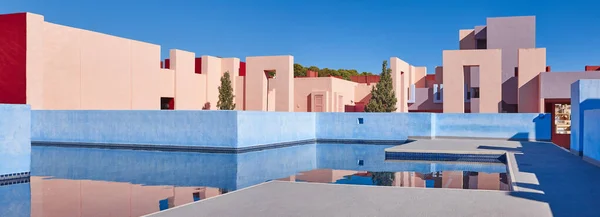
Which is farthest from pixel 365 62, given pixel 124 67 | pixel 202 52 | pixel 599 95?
pixel 599 95

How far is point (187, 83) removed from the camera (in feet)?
87.8

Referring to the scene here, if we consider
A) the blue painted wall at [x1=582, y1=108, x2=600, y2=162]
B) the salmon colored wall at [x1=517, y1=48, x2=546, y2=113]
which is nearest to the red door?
the salmon colored wall at [x1=517, y1=48, x2=546, y2=113]

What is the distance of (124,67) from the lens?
23016mm

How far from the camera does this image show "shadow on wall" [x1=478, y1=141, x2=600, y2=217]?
5.91m

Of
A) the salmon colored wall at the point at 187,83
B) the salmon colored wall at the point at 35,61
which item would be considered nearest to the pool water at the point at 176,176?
the salmon colored wall at the point at 35,61

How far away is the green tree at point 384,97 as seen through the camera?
2755cm

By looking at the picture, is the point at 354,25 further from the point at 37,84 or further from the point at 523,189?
the point at 523,189

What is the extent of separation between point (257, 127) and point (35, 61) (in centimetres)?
900

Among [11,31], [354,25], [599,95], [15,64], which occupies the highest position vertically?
[354,25]

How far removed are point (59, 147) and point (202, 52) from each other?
517 inches

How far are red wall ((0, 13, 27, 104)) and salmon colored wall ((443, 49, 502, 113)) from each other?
1758 centimetres

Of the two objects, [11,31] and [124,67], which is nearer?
[11,31]

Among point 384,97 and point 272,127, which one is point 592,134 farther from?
point 384,97

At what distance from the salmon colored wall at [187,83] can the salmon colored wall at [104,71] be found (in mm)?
3066
